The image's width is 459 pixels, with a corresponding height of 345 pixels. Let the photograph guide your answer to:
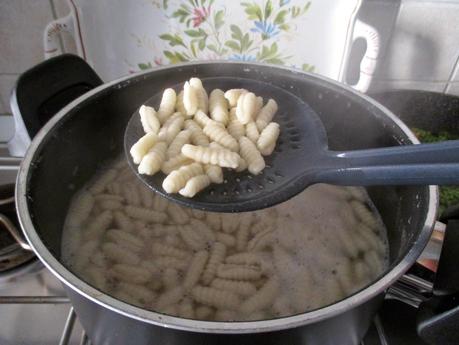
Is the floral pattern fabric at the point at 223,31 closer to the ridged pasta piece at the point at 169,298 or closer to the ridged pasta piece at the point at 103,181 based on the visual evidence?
the ridged pasta piece at the point at 103,181

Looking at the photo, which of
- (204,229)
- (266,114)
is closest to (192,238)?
(204,229)

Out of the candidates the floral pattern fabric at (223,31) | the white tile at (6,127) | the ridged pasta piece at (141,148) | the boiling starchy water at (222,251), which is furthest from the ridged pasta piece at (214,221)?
the white tile at (6,127)

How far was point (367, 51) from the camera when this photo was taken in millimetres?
925

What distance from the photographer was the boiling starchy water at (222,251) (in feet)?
2.03

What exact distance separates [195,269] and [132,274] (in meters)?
0.10

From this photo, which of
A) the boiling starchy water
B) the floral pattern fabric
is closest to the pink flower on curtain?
the floral pattern fabric

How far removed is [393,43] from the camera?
986mm

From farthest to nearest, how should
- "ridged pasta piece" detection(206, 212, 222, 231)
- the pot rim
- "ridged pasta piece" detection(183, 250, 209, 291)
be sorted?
"ridged pasta piece" detection(206, 212, 222, 231) → "ridged pasta piece" detection(183, 250, 209, 291) → the pot rim

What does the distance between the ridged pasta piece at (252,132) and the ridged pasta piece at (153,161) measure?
0.13 meters

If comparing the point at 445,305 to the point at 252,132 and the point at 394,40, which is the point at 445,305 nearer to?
the point at 252,132

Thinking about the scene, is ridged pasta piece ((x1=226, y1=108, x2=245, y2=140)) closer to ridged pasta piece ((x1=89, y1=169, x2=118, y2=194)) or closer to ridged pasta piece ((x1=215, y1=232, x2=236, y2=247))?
ridged pasta piece ((x1=215, y1=232, x2=236, y2=247))

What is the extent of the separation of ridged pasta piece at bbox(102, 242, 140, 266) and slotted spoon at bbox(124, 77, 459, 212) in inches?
6.7

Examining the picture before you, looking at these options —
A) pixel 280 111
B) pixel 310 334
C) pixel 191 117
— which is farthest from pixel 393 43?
pixel 310 334

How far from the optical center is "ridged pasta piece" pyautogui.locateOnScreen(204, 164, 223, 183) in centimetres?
57
